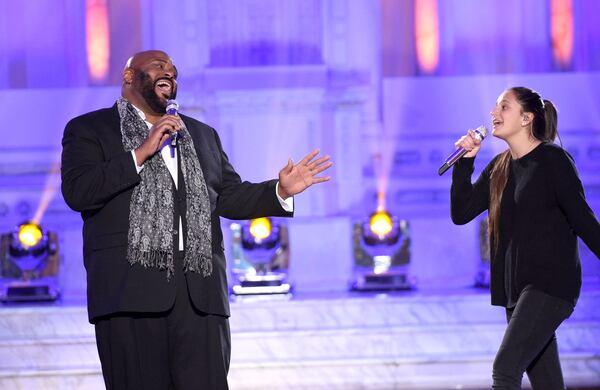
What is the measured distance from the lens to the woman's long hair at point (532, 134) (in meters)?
3.01

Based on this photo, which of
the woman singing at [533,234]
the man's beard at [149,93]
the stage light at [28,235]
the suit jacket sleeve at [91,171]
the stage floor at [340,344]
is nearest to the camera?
the suit jacket sleeve at [91,171]

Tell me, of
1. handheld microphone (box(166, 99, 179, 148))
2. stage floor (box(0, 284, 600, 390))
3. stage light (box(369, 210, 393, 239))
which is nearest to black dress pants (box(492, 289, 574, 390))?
handheld microphone (box(166, 99, 179, 148))

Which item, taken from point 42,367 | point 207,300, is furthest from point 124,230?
point 42,367

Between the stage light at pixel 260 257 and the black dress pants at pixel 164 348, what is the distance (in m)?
2.20

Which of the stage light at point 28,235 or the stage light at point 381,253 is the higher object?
the stage light at point 28,235

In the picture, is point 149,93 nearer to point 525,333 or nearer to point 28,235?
point 525,333

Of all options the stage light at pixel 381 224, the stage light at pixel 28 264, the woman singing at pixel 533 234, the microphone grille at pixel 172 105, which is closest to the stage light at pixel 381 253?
the stage light at pixel 381 224

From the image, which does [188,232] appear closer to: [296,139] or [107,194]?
[107,194]

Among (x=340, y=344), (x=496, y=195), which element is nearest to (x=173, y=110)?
(x=496, y=195)

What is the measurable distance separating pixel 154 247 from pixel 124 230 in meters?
0.10

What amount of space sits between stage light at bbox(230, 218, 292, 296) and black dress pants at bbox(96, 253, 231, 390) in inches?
86.6

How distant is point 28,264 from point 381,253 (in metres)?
1.71

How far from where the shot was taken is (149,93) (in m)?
2.72

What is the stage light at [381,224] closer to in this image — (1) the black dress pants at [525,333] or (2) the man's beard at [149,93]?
(1) the black dress pants at [525,333]
